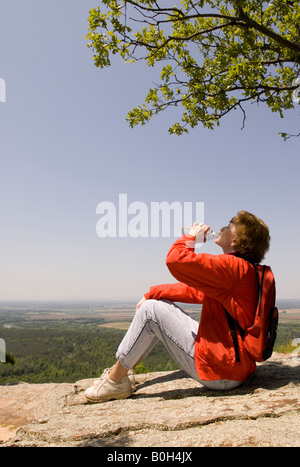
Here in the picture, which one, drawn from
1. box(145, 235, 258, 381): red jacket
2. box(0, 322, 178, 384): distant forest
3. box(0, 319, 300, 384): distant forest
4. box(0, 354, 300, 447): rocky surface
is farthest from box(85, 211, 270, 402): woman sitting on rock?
box(0, 322, 178, 384): distant forest

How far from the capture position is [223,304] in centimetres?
305

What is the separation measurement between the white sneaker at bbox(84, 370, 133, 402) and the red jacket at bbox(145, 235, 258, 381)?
3.39 feet

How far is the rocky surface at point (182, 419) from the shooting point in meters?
2.26

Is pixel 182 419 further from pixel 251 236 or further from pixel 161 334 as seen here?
pixel 251 236

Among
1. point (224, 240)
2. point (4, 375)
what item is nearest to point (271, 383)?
point (224, 240)

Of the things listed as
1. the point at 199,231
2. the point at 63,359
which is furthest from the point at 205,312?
the point at 63,359

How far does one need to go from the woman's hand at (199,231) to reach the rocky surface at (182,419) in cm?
162

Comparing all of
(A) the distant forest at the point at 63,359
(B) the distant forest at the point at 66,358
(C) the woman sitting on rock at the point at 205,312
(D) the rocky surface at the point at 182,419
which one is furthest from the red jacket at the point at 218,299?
(A) the distant forest at the point at 63,359

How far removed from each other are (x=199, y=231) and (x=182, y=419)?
1794 mm

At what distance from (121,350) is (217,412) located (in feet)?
3.94

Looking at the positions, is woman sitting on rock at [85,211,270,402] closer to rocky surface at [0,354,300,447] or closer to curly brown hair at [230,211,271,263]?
curly brown hair at [230,211,271,263]

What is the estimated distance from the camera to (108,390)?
3.63 metres

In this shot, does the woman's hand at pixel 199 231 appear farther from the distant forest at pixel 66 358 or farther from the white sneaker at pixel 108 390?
the distant forest at pixel 66 358

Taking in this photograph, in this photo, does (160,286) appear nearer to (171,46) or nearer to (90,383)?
(90,383)
